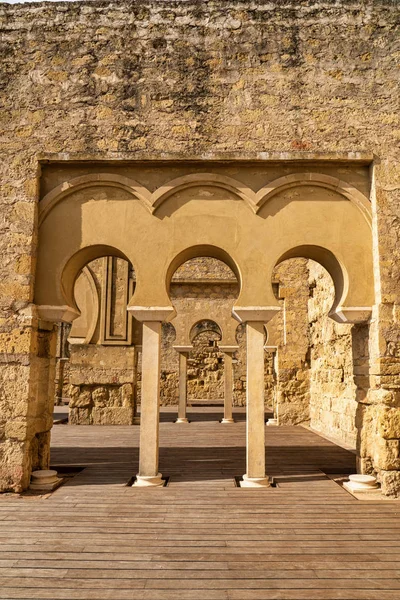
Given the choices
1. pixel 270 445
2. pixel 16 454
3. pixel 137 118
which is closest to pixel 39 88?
pixel 137 118

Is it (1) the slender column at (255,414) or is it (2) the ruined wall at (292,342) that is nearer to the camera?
(1) the slender column at (255,414)

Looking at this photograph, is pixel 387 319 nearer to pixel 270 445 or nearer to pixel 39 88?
pixel 270 445

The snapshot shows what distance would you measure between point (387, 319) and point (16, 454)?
4.08 meters

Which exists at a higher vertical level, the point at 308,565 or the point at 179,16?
the point at 179,16

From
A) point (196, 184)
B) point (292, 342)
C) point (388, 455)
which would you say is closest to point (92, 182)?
point (196, 184)

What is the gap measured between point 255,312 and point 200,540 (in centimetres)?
248

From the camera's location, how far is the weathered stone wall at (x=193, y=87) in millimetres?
5500

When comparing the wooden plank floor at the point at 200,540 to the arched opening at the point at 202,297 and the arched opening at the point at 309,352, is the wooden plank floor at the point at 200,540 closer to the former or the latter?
the arched opening at the point at 309,352

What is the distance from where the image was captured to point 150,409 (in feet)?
18.0

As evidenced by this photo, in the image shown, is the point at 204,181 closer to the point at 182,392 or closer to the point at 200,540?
the point at 200,540

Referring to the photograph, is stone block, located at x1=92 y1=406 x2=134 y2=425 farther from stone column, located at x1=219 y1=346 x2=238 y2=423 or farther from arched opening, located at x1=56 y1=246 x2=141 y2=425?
stone column, located at x1=219 y1=346 x2=238 y2=423

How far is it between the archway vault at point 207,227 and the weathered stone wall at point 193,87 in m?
0.24

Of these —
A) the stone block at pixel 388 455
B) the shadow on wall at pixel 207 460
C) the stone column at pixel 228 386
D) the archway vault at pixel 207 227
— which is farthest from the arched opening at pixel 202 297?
the stone block at pixel 388 455

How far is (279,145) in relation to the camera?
558 centimetres
